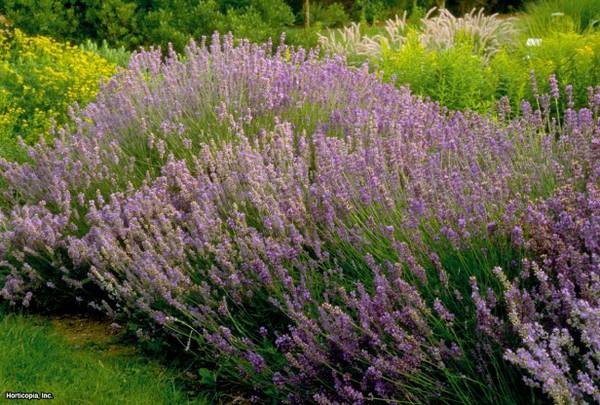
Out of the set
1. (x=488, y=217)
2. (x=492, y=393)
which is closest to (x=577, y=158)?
(x=488, y=217)

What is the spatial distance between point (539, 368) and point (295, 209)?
161cm

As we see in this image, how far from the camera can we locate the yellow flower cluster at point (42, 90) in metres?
6.62

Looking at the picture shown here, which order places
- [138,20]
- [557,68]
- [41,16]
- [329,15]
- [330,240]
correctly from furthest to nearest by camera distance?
1. [329,15]
2. [138,20]
3. [41,16]
4. [557,68]
5. [330,240]

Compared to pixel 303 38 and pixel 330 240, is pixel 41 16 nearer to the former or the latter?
pixel 303 38

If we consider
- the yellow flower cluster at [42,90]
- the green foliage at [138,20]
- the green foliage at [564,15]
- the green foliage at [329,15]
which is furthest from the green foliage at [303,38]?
the green foliage at [329,15]

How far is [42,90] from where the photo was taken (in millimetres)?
7141

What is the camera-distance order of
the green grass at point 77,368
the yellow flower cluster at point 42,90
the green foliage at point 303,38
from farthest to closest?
the green foliage at point 303,38, the yellow flower cluster at point 42,90, the green grass at point 77,368

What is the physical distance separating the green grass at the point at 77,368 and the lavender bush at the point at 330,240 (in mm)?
181

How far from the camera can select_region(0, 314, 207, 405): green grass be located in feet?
10.5

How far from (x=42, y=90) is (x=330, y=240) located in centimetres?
478

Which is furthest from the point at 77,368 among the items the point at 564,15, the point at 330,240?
the point at 564,15

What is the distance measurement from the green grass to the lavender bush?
18cm

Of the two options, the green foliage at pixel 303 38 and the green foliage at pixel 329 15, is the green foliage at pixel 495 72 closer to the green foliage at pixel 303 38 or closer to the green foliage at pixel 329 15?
the green foliage at pixel 303 38

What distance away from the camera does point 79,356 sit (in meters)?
3.59
